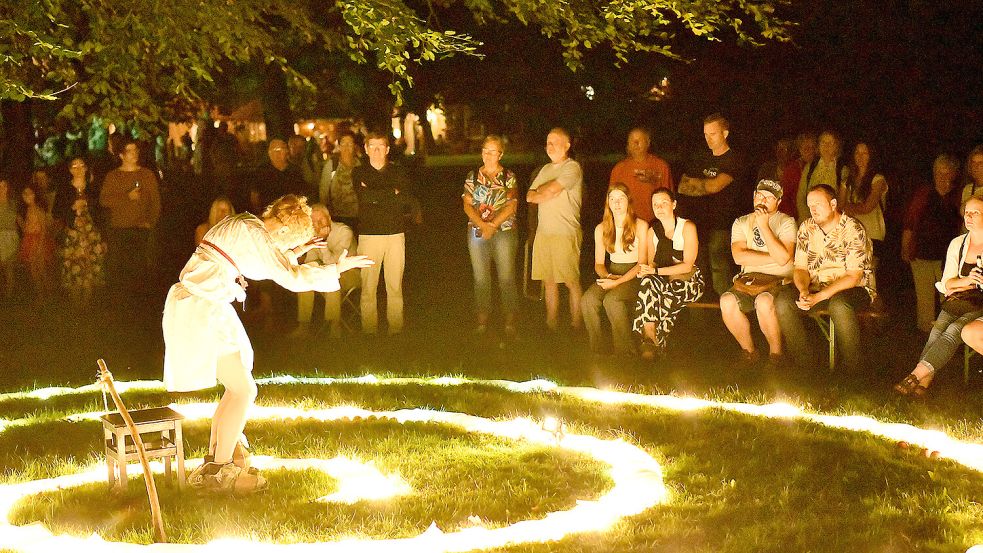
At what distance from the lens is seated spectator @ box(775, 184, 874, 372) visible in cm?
1133

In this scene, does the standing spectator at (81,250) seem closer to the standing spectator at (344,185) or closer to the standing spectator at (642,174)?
the standing spectator at (344,185)

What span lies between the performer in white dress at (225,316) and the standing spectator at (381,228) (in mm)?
5933

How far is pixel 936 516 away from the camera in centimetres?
Answer: 725

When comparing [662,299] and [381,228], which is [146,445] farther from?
[381,228]

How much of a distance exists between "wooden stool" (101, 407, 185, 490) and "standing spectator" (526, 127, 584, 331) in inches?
243

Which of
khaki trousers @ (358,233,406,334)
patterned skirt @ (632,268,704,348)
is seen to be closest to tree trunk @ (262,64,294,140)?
khaki trousers @ (358,233,406,334)

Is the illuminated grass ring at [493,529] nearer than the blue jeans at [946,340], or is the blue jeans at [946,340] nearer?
the illuminated grass ring at [493,529]

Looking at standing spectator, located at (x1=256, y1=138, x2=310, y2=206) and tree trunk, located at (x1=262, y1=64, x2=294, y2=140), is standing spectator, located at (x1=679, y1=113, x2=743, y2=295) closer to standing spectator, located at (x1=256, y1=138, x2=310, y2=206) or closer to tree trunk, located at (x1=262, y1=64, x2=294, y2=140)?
standing spectator, located at (x1=256, y1=138, x2=310, y2=206)

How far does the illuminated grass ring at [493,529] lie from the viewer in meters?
6.75

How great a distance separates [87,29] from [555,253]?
5.31 m

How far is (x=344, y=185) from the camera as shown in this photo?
14.9 m

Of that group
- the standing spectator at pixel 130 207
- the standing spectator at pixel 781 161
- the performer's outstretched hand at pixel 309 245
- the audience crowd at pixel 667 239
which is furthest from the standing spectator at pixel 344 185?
the performer's outstretched hand at pixel 309 245

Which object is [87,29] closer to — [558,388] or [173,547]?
[558,388]

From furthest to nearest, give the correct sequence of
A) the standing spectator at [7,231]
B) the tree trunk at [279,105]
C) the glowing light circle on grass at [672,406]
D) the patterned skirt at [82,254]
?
the tree trunk at [279,105]
the standing spectator at [7,231]
the patterned skirt at [82,254]
the glowing light circle on grass at [672,406]
